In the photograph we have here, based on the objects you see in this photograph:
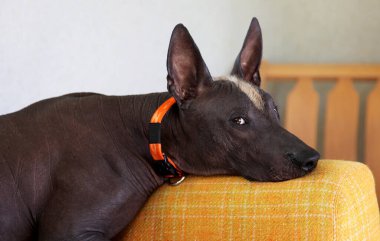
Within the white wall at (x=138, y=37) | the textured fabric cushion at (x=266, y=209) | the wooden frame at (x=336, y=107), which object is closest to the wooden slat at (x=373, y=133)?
the wooden frame at (x=336, y=107)

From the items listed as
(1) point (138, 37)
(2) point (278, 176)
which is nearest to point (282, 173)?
(2) point (278, 176)

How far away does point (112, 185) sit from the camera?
3.95ft

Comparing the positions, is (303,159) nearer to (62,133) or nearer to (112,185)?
(112,185)

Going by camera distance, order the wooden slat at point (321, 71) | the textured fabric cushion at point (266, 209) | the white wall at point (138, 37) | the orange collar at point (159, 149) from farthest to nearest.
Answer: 1. the wooden slat at point (321, 71)
2. the white wall at point (138, 37)
3. the orange collar at point (159, 149)
4. the textured fabric cushion at point (266, 209)

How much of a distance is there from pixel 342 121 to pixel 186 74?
1.34 metres

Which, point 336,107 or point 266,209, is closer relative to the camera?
point 266,209

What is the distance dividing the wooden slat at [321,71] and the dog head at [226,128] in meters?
1.23

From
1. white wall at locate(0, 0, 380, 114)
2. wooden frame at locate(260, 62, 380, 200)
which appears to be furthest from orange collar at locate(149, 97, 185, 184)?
wooden frame at locate(260, 62, 380, 200)

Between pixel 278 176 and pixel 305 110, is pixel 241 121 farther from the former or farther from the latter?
pixel 305 110

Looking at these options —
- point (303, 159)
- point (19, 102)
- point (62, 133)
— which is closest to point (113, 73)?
point (19, 102)

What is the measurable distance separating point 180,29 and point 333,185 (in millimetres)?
391

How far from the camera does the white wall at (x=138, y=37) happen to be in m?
1.73

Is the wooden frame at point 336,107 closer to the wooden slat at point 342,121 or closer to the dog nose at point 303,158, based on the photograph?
the wooden slat at point 342,121

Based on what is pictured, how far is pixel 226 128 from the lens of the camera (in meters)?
1.19
